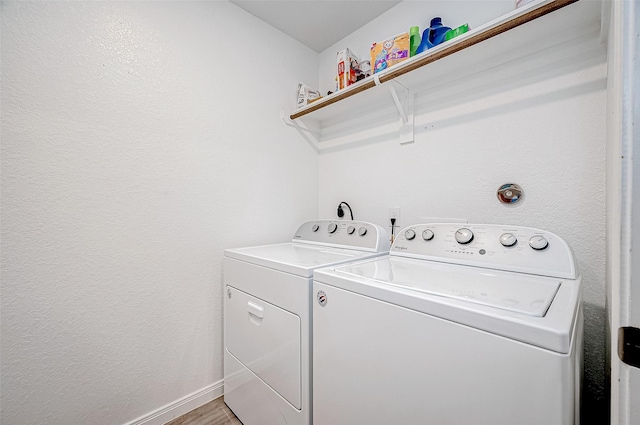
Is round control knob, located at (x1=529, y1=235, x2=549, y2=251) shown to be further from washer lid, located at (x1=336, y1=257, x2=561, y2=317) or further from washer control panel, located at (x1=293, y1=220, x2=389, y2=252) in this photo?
washer control panel, located at (x1=293, y1=220, x2=389, y2=252)

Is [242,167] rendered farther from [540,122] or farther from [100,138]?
[540,122]

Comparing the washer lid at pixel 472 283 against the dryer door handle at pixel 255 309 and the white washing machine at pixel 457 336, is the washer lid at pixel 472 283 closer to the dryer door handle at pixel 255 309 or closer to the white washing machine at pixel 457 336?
the white washing machine at pixel 457 336

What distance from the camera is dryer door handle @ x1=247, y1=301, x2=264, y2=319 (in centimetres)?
114

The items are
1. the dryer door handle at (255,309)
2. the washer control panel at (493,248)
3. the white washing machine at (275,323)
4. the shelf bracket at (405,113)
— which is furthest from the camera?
the shelf bracket at (405,113)

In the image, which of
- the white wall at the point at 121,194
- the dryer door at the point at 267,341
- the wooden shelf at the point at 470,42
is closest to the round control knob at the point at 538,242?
the wooden shelf at the point at 470,42

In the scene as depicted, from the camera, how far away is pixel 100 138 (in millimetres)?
1147

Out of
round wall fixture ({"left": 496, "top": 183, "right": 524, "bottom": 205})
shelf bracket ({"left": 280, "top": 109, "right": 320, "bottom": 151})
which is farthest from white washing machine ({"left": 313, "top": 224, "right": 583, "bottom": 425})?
shelf bracket ({"left": 280, "top": 109, "right": 320, "bottom": 151})

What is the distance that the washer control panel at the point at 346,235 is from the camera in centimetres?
133

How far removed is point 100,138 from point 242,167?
2.25 ft

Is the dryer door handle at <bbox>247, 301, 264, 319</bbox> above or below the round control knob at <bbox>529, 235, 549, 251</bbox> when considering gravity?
below

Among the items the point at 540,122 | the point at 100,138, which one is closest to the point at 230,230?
the point at 100,138

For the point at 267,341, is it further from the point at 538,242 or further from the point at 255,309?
the point at 538,242

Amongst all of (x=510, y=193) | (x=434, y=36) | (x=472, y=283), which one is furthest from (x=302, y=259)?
(x=434, y=36)

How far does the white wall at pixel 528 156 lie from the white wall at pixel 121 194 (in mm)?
1010
